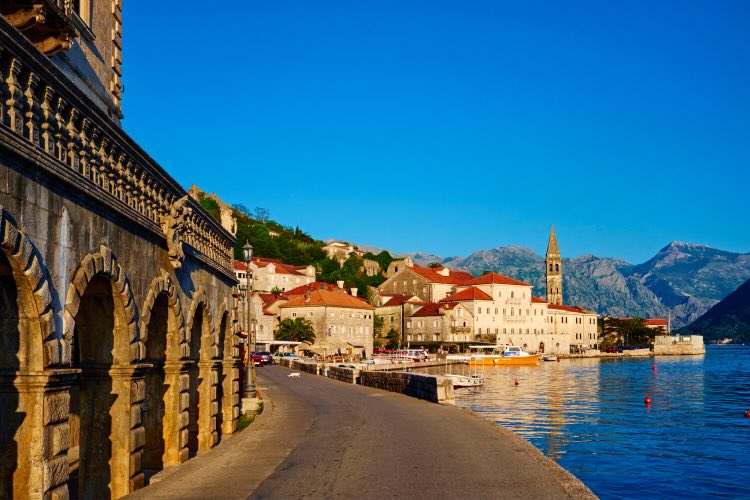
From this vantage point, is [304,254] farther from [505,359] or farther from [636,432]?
[636,432]

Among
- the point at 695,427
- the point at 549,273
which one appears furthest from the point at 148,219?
the point at 549,273

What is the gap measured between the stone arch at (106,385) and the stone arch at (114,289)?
0.02 metres

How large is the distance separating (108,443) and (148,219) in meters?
4.07

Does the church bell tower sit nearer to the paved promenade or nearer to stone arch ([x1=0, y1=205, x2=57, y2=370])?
the paved promenade

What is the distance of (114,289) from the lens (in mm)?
12656

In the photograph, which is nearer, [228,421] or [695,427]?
[228,421]

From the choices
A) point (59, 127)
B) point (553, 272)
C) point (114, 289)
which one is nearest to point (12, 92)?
point (59, 127)

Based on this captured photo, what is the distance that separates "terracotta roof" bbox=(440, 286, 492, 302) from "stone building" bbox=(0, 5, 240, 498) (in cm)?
12192

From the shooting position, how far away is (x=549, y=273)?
194 metres

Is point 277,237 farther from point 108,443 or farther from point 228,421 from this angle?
point 108,443

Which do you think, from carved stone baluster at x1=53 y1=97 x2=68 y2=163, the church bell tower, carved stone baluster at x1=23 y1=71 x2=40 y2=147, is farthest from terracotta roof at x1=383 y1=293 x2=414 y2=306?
carved stone baluster at x1=23 y1=71 x2=40 y2=147

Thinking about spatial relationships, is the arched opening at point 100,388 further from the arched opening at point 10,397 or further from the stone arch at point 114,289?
the arched opening at point 10,397

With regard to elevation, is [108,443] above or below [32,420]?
below

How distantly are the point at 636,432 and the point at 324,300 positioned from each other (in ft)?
279
